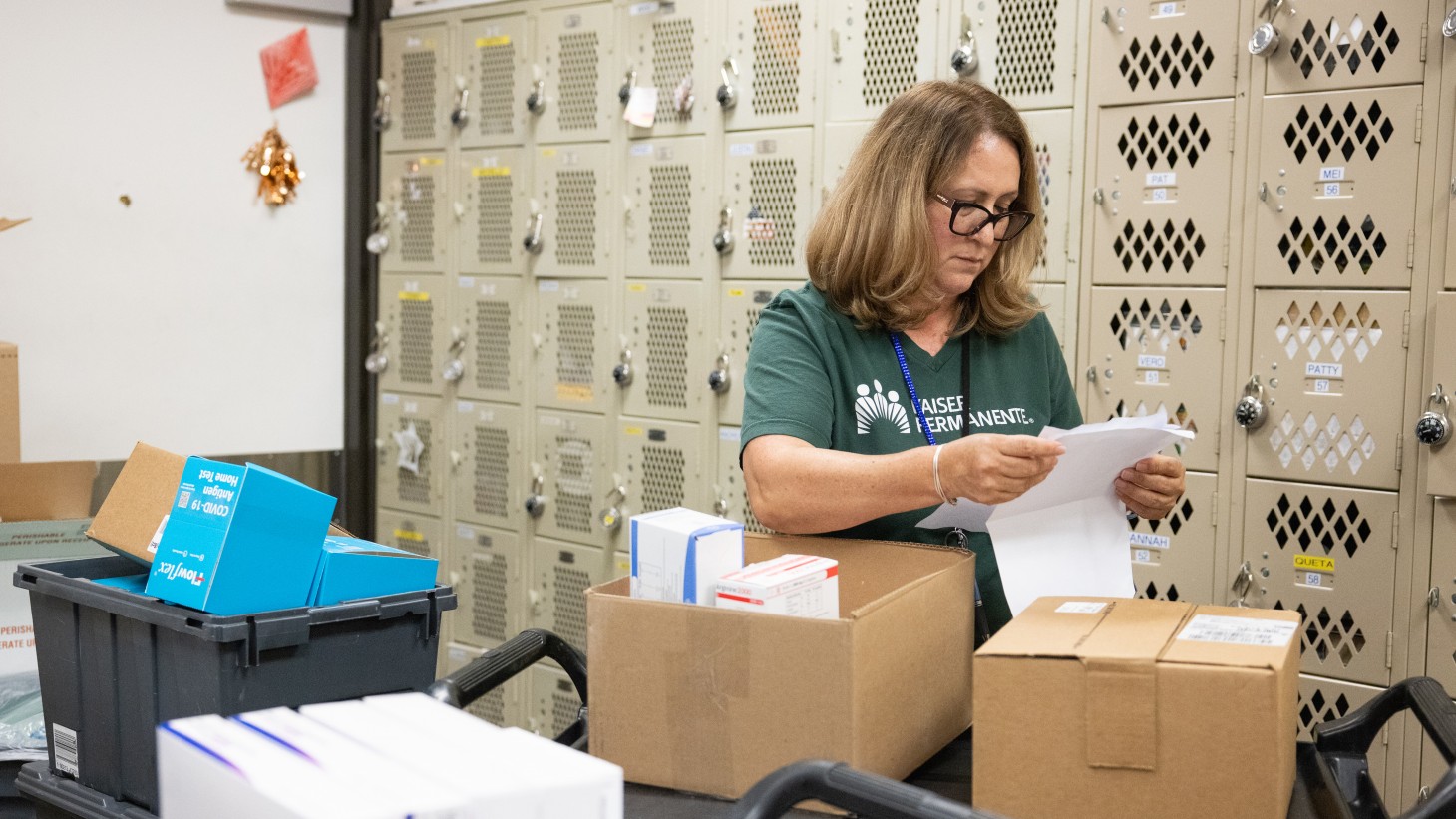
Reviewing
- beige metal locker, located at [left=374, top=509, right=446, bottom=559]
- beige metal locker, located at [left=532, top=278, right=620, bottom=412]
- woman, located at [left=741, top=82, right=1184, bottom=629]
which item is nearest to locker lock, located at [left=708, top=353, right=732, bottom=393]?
beige metal locker, located at [left=532, top=278, right=620, bottom=412]

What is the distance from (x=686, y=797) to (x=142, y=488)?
76 centimetres

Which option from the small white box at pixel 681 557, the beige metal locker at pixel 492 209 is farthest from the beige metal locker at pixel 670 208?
the small white box at pixel 681 557

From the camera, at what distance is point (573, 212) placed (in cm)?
371

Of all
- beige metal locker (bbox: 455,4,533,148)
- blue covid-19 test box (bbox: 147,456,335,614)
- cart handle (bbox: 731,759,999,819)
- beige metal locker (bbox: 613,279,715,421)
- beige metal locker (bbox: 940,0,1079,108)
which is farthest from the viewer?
beige metal locker (bbox: 455,4,533,148)

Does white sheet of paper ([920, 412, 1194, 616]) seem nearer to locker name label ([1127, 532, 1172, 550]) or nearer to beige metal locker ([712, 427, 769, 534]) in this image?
locker name label ([1127, 532, 1172, 550])

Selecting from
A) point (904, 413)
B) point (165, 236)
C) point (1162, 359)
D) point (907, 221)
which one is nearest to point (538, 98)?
point (165, 236)

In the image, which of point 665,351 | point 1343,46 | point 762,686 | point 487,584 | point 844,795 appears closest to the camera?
point 844,795

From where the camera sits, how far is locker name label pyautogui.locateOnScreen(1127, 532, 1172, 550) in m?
2.77

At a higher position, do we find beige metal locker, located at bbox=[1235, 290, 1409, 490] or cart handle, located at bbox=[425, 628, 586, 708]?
beige metal locker, located at bbox=[1235, 290, 1409, 490]

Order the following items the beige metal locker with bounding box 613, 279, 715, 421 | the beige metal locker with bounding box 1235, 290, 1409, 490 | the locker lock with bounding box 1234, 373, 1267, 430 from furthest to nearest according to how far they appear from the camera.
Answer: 1. the beige metal locker with bounding box 613, 279, 715, 421
2. the locker lock with bounding box 1234, 373, 1267, 430
3. the beige metal locker with bounding box 1235, 290, 1409, 490

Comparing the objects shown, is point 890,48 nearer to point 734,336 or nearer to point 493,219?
point 734,336

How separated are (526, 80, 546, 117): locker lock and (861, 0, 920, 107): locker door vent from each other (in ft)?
3.69

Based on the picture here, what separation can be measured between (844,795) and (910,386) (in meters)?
0.75

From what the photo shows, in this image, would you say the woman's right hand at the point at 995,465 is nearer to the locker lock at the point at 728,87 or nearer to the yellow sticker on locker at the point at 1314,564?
the yellow sticker on locker at the point at 1314,564
